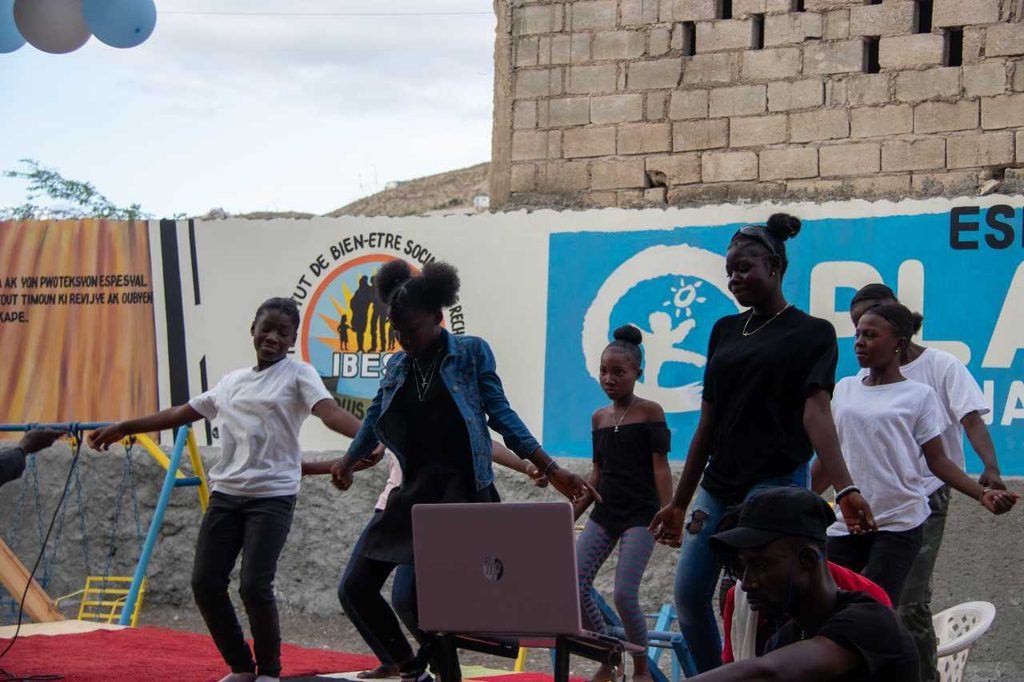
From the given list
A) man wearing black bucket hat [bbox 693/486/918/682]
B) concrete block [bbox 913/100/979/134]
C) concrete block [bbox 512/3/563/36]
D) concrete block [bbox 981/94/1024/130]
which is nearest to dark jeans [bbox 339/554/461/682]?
man wearing black bucket hat [bbox 693/486/918/682]

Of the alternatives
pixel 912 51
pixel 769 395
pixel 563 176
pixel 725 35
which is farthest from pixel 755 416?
pixel 563 176

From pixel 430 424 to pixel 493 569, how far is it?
1.05m

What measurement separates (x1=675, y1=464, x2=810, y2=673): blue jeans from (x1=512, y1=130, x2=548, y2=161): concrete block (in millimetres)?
6413

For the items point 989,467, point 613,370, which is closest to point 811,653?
point 989,467

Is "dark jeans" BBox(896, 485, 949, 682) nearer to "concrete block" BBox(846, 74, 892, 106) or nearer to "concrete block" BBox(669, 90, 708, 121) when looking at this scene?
"concrete block" BBox(846, 74, 892, 106)

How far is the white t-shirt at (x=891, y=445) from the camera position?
18.4ft

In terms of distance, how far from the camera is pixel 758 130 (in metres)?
10.6

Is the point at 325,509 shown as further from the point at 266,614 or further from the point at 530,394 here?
the point at 266,614

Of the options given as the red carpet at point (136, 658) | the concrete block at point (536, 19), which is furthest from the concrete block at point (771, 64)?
the red carpet at point (136, 658)

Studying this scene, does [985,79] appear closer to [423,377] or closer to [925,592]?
[925,592]

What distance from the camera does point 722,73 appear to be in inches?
425

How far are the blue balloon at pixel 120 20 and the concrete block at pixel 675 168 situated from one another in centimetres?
392

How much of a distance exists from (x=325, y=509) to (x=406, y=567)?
3978mm

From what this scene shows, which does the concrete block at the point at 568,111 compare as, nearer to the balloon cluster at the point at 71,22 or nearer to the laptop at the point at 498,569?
the balloon cluster at the point at 71,22
